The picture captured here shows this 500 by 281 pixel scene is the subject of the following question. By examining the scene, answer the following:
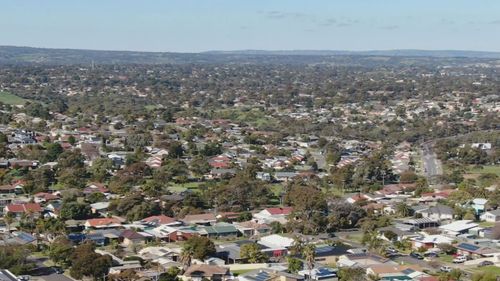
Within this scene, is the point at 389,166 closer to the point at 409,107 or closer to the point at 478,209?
the point at 478,209

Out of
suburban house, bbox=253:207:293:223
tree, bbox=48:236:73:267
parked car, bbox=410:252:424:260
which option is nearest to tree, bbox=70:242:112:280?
tree, bbox=48:236:73:267

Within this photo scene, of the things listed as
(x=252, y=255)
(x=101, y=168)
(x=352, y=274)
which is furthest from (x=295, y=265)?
(x=101, y=168)

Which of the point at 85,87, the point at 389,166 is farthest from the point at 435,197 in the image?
the point at 85,87

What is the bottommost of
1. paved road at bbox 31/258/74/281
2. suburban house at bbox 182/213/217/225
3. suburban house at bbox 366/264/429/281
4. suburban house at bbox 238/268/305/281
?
suburban house at bbox 182/213/217/225

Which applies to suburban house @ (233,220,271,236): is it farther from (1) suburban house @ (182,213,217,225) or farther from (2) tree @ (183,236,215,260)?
(2) tree @ (183,236,215,260)

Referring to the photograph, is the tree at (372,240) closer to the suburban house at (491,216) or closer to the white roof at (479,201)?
A: the suburban house at (491,216)

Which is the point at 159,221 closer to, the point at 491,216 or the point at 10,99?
the point at 491,216

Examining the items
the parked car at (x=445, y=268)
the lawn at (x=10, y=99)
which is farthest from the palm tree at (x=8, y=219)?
the lawn at (x=10, y=99)
